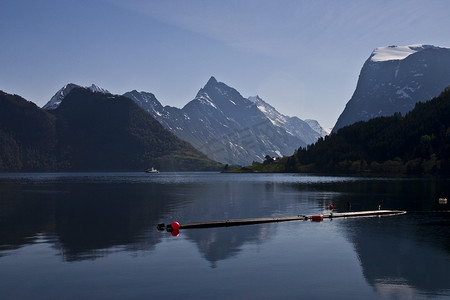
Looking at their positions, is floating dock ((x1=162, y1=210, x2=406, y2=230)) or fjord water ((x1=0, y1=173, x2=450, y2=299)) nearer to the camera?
fjord water ((x1=0, y1=173, x2=450, y2=299))

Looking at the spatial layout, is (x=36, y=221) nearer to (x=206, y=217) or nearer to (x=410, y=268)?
(x=206, y=217)

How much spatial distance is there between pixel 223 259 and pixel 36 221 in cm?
4862

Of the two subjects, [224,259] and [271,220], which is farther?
[271,220]

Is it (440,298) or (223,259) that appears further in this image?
(223,259)

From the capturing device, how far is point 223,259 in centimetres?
5044

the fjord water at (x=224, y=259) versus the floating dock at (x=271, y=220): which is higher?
the floating dock at (x=271, y=220)

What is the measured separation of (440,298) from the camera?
3600 cm

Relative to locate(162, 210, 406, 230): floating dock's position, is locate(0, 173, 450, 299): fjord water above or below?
below

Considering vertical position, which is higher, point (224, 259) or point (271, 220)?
point (271, 220)

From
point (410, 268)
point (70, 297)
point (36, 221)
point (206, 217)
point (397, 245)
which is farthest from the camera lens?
point (206, 217)

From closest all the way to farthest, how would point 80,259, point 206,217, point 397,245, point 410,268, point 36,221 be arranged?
1. point 410,268
2. point 80,259
3. point 397,245
4. point 36,221
5. point 206,217

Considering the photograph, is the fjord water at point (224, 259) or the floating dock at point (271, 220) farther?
the floating dock at point (271, 220)

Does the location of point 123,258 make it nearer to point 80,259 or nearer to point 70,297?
point 80,259

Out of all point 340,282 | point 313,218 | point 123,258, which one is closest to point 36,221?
point 123,258
